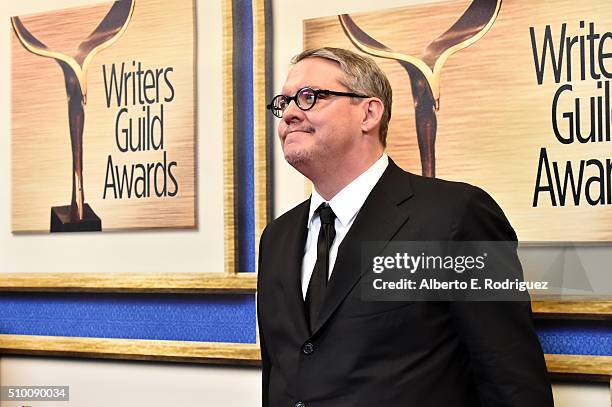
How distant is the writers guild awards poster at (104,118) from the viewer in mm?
2359

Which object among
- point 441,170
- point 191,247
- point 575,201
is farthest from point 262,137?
point 575,201

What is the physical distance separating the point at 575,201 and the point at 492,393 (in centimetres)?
54

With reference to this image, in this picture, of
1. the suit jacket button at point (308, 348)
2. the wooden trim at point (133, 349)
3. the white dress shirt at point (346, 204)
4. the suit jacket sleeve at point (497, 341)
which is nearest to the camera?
the suit jacket sleeve at point (497, 341)

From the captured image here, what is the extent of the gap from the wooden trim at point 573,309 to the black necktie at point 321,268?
20.7 inches

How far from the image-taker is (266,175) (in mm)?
2244

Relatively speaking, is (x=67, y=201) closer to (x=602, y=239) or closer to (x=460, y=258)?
(x=460, y=258)

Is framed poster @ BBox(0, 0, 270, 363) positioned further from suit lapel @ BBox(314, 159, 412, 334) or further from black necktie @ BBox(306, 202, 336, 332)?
suit lapel @ BBox(314, 159, 412, 334)

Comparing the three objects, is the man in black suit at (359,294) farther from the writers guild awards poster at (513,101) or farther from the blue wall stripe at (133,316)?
the blue wall stripe at (133,316)

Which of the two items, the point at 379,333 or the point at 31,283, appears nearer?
the point at 379,333

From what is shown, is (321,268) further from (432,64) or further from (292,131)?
(432,64)

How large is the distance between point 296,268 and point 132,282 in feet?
2.36

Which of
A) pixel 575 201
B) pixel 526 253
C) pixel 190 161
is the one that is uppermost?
pixel 190 161

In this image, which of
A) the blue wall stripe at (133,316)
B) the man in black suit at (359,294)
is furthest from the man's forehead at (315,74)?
the blue wall stripe at (133,316)

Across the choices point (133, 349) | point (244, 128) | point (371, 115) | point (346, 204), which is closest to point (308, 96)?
point (371, 115)
